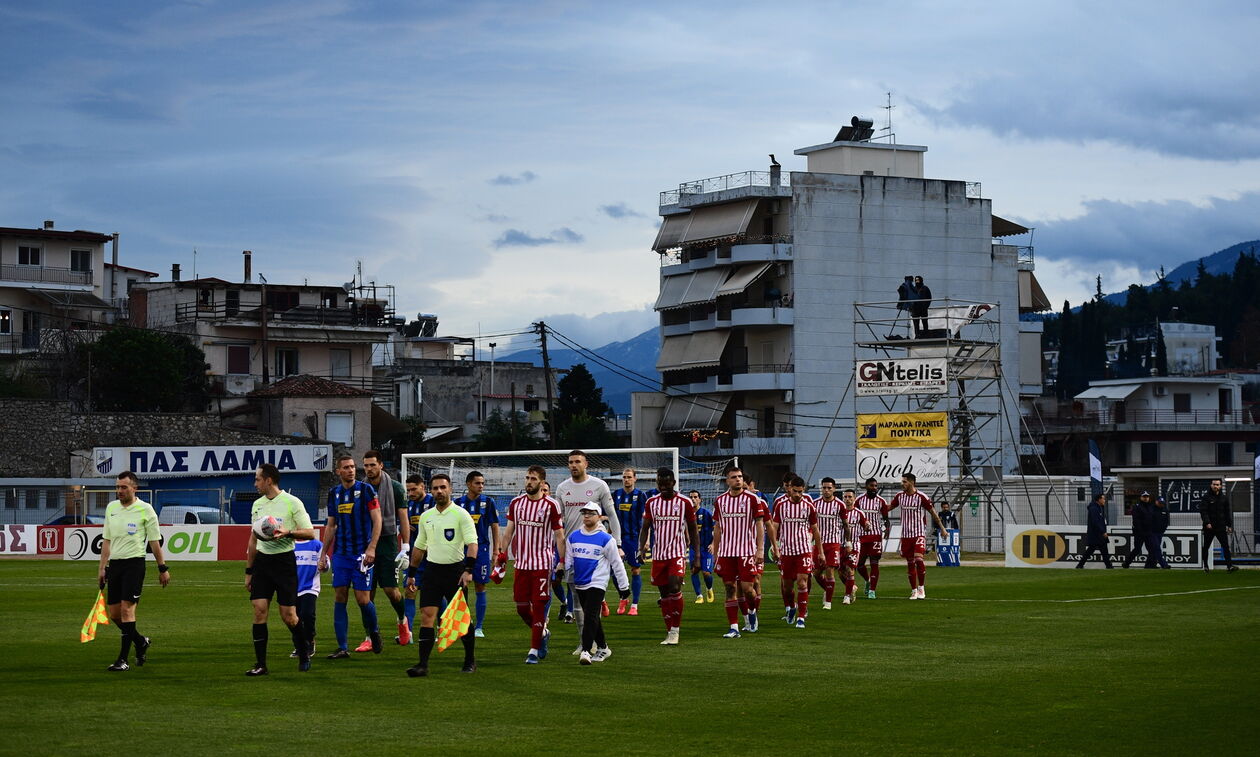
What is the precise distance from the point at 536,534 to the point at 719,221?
6749 centimetres

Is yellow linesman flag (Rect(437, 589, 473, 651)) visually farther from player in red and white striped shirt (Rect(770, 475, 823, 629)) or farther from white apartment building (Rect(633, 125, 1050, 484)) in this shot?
white apartment building (Rect(633, 125, 1050, 484))

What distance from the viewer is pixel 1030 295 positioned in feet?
309

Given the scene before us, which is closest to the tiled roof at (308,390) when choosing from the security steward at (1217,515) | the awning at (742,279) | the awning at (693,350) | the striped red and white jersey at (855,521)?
the awning at (693,350)

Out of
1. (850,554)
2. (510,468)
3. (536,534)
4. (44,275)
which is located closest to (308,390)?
(44,275)

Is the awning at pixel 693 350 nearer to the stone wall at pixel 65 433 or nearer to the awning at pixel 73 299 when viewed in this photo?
the stone wall at pixel 65 433

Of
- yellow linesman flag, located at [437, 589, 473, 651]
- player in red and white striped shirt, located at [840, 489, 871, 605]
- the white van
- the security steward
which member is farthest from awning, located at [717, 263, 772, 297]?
yellow linesman flag, located at [437, 589, 473, 651]

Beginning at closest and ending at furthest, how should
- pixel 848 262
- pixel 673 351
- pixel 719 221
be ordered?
pixel 848 262, pixel 719 221, pixel 673 351

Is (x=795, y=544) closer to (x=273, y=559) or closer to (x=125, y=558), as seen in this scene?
(x=273, y=559)

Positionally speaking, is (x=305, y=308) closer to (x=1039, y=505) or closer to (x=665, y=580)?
(x=1039, y=505)

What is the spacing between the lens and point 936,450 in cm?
4972

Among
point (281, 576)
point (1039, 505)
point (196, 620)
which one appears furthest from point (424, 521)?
point (1039, 505)

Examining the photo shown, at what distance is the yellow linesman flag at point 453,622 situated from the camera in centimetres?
1492

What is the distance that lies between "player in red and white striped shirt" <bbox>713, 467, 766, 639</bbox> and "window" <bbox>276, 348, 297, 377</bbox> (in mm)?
70098

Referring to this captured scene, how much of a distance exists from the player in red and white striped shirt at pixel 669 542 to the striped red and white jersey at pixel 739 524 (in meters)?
0.50
